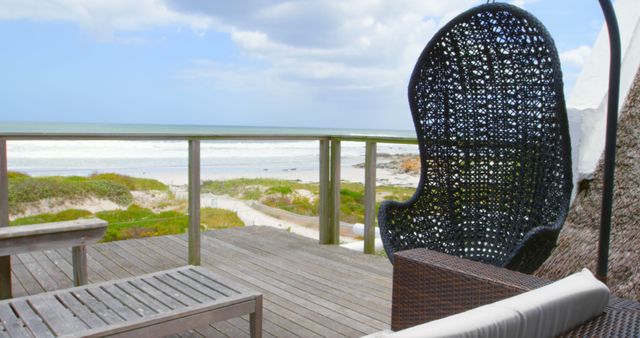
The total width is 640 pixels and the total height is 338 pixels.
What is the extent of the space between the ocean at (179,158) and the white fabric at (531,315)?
2303mm

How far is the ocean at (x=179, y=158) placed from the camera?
3.02 metres

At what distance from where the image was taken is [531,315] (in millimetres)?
886

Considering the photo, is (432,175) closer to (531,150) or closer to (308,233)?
(531,150)

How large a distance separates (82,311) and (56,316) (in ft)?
0.28

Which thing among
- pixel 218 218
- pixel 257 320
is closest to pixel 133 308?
pixel 257 320

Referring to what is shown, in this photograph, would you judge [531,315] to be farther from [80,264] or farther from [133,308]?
[80,264]

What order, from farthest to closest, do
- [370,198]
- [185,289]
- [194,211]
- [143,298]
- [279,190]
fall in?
1. [279,190]
2. [370,198]
3. [194,211]
4. [185,289]
5. [143,298]

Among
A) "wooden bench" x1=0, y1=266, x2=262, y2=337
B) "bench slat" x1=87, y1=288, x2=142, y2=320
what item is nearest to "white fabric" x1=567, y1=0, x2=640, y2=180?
"wooden bench" x1=0, y1=266, x2=262, y2=337

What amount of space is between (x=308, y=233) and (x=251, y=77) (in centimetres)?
2188

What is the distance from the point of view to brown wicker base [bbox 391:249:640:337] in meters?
1.11

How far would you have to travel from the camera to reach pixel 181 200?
3.56m

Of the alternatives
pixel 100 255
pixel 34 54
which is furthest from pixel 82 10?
pixel 100 255

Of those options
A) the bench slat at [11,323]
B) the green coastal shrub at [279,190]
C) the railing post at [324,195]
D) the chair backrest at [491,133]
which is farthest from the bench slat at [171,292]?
the railing post at [324,195]

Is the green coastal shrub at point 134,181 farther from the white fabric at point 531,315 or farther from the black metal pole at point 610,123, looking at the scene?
the white fabric at point 531,315
